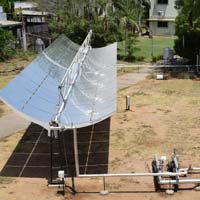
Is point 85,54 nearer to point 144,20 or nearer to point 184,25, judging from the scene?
point 184,25

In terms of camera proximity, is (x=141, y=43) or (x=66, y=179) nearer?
(x=66, y=179)

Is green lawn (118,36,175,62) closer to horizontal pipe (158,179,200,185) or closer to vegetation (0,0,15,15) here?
vegetation (0,0,15,15)

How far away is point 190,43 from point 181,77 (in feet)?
14.7

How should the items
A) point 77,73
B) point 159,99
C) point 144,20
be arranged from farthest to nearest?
→ point 144,20, point 159,99, point 77,73

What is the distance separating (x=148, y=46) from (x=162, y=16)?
1140 centimetres

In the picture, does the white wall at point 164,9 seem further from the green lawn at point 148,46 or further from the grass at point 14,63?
the grass at point 14,63

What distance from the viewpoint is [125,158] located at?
1611 cm

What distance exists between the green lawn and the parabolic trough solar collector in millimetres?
15969

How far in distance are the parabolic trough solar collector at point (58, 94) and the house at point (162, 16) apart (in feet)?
104

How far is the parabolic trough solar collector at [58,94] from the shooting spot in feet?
43.4

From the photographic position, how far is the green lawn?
37.8m

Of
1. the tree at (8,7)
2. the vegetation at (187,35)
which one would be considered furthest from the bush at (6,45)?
the tree at (8,7)

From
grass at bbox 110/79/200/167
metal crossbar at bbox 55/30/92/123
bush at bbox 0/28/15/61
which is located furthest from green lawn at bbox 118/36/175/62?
metal crossbar at bbox 55/30/92/123

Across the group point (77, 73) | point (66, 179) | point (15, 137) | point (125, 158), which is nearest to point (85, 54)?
point (77, 73)
